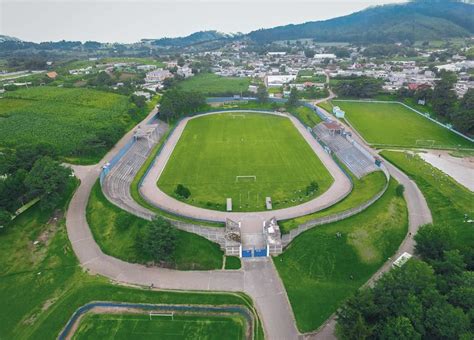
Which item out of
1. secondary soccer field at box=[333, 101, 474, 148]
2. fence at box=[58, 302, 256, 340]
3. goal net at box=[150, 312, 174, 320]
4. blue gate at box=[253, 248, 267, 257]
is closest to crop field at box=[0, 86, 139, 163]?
fence at box=[58, 302, 256, 340]

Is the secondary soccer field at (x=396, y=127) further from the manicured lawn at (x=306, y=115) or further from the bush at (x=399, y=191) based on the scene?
the bush at (x=399, y=191)

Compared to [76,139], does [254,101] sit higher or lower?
lower

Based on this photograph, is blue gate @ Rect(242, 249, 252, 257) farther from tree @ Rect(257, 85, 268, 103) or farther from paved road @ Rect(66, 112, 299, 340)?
tree @ Rect(257, 85, 268, 103)

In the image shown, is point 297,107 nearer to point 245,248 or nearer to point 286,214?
point 286,214

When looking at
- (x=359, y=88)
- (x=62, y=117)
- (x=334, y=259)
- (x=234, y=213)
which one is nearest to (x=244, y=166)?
(x=234, y=213)

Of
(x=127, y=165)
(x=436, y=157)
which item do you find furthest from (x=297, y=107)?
(x=127, y=165)

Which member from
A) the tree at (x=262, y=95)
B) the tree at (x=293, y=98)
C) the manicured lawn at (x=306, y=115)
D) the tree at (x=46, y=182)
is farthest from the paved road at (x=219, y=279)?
the tree at (x=262, y=95)
